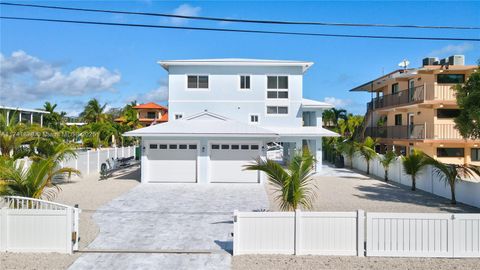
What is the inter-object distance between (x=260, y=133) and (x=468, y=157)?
14.6 meters

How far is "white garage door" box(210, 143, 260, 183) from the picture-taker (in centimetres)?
1955

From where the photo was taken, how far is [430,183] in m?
16.6

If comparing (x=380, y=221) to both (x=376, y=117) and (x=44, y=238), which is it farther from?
(x=376, y=117)

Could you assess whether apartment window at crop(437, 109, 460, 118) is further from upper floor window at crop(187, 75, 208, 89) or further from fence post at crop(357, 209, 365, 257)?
fence post at crop(357, 209, 365, 257)

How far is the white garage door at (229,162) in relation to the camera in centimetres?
1955

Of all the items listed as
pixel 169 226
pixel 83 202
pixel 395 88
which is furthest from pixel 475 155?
pixel 83 202

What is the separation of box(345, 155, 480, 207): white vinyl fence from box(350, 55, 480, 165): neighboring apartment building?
3.30m

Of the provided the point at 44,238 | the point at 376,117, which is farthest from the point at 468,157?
the point at 44,238

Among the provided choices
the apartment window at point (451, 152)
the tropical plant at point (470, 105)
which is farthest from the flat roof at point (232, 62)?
the tropical plant at point (470, 105)

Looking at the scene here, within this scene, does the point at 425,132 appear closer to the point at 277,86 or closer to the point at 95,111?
the point at 277,86

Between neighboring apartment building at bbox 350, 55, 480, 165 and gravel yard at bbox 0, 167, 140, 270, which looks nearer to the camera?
gravel yard at bbox 0, 167, 140, 270

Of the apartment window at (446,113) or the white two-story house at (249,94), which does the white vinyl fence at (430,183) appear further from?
the apartment window at (446,113)

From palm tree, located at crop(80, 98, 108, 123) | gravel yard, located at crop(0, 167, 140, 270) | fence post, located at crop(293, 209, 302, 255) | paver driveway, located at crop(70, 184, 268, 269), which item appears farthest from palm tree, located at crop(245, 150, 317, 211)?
palm tree, located at crop(80, 98, 108, 123)

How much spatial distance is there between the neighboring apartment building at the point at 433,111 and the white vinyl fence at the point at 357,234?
45.2 ft
